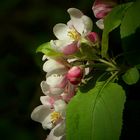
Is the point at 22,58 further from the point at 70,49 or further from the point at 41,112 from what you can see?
the point at 70,49

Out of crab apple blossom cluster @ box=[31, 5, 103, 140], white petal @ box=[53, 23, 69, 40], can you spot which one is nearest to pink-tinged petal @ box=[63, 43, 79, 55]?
crab apple blossom cluster @ box=[31, 5, 103, 140]

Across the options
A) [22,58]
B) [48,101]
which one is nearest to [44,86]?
[48,101]

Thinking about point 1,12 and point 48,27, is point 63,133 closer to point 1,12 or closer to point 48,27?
point 48,27

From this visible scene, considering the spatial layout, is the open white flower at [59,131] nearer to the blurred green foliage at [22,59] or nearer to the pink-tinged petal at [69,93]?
the pink-tinged petal at [69,93]

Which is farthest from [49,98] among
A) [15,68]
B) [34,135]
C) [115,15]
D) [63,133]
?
[15,68]

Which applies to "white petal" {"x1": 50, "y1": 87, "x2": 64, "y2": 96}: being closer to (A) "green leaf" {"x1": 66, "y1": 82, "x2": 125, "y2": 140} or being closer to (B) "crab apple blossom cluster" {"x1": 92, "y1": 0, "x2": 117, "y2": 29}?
(A) "green leaf" {"x1": 66, "y1": 82, "x2": 125, "y2": 140}

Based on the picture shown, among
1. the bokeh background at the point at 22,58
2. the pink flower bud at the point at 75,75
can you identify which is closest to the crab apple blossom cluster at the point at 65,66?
the pink flower bud at the point at 75,75
